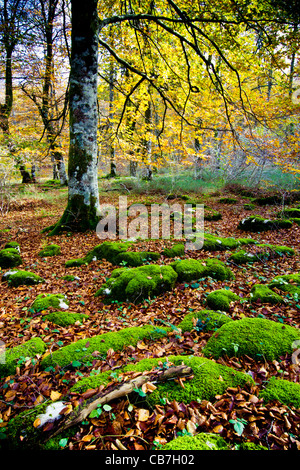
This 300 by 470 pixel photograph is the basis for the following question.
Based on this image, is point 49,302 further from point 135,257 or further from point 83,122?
point 83,122

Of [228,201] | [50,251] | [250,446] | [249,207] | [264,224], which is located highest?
Result: [228,201]

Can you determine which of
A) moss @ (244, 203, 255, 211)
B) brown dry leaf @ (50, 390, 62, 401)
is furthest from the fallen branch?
moss @ (244, 203, 255, 211)

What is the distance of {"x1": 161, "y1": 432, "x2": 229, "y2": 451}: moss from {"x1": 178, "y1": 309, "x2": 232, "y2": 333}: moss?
Result: 1374 mm

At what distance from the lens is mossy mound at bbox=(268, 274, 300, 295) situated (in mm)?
3682

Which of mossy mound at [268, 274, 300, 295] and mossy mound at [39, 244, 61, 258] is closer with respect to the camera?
mossy mound at [268, 274, 300, 295]

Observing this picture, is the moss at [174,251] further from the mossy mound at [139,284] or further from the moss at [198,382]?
the moss at [198,382]

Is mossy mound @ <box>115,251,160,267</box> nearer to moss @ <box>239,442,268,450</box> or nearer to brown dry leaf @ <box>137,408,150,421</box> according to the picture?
brown dry leaf @ <box>137,408,150,421</box>

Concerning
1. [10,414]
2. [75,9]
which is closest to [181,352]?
[10,414]

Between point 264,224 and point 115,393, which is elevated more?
point 264,224

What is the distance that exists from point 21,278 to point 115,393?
3496 mm

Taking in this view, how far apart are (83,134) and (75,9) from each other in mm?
2955

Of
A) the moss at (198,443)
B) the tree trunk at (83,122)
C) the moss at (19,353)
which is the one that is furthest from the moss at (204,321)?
the tree trunk at (83,122)

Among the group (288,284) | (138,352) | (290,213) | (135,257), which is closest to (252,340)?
(138,352)

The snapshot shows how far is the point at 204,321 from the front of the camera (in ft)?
9.65
